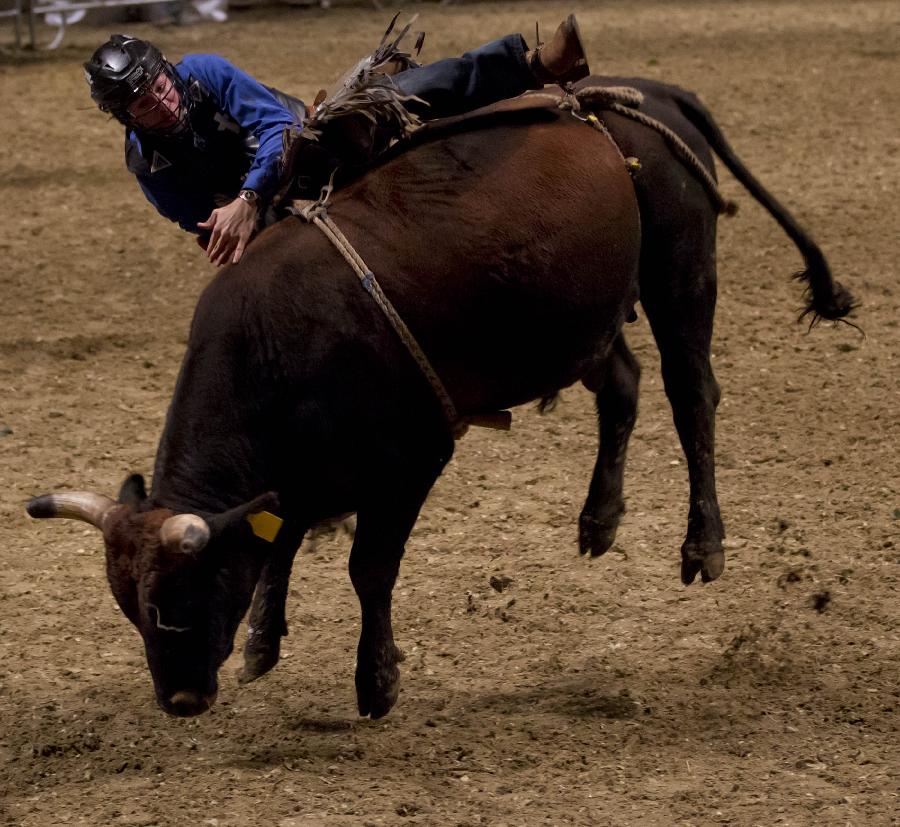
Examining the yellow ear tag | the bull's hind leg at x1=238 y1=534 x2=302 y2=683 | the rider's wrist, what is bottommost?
the bull's hind leg at x1=238 y1=534 x2=302 y2=683

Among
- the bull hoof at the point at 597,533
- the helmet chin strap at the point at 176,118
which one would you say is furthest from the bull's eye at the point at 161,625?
the bull hoof at the point at 597,533

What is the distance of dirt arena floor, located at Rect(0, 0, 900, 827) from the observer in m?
4.02

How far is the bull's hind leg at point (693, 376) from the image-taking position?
4.81 m

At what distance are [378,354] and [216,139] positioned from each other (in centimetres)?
102

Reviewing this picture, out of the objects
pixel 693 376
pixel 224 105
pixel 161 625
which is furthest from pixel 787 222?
pixel 161 625

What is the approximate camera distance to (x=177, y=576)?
362cm

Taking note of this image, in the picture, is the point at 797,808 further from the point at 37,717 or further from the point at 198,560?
the point at 37,717

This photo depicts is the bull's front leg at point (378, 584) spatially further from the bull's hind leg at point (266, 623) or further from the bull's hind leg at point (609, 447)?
the bull's hind leg at point (609, 447)

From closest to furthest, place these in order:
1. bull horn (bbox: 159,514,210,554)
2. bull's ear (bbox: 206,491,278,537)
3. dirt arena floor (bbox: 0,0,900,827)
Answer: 1. bull horn (bbox: 159,514,210,554)
2. bull's ear (bbox: 206,491,278,537)
3. dirt arena floor (bbox: 0,0,900,827)

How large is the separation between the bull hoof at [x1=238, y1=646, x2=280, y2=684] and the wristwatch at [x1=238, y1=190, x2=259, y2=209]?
1351 mm

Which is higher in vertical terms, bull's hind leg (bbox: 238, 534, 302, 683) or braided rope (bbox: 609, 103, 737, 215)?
braided rope (bbox: 609, 103, 737, 215)

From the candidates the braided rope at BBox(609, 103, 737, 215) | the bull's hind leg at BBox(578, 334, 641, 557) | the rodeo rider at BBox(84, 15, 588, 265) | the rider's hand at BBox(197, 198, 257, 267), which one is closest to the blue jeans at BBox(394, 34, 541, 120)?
the rodeo rider at BBox(84, 15, 588, 265)

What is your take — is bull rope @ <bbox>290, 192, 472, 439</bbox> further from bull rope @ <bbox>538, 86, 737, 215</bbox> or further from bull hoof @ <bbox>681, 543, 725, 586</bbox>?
bull hoof @ <bbox>681, 543, 725, 586</bbox>

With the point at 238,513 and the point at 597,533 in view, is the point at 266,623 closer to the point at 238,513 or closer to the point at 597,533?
the point at 238,513
